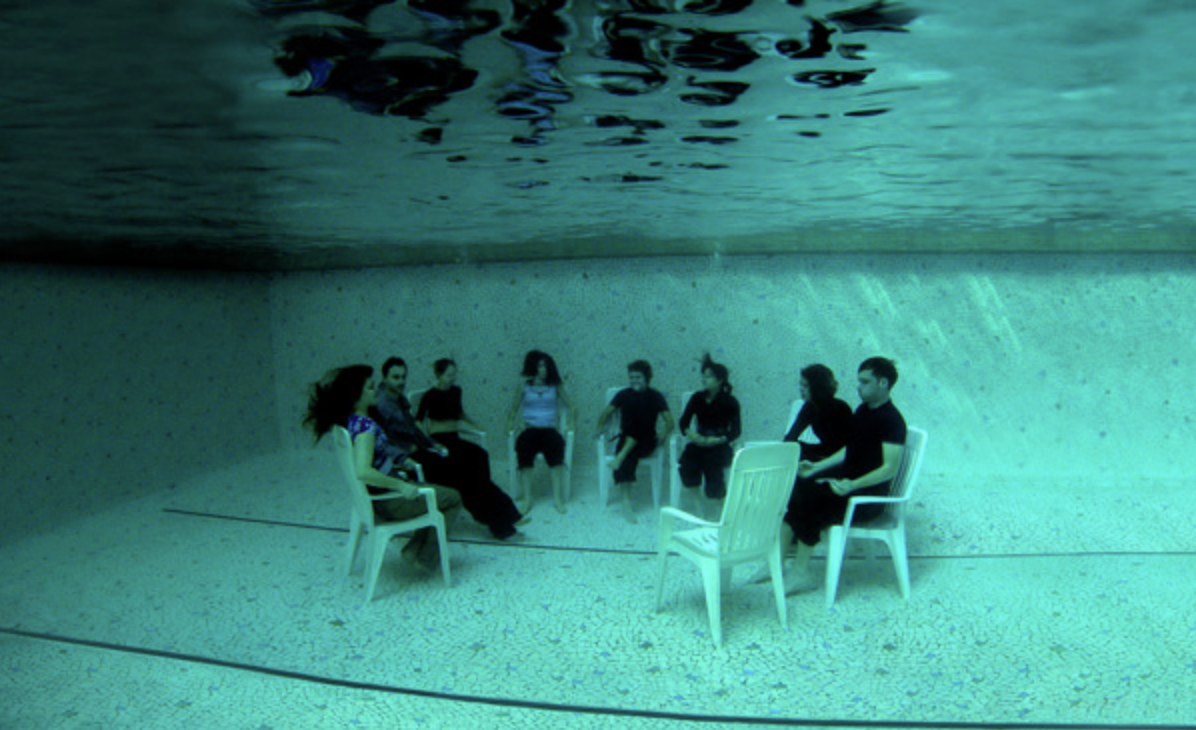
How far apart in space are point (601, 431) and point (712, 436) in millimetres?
921

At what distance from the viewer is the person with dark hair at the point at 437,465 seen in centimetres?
479

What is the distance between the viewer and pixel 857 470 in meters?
3.90

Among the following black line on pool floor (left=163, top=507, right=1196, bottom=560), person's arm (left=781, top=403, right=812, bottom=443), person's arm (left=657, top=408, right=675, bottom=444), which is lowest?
black line on pool floor (left=163, top=507, right=1196, bottom=560)

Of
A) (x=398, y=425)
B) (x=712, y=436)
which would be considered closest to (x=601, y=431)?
(x=712, y=436)

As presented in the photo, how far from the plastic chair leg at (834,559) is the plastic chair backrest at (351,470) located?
2390mm

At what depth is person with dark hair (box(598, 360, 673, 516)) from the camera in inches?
213

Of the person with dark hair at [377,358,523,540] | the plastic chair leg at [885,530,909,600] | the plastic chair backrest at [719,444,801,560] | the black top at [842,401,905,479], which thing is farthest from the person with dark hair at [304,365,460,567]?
the plastic chair leg at [885,530,909,600]

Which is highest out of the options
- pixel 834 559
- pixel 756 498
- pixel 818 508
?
pixel 756 498

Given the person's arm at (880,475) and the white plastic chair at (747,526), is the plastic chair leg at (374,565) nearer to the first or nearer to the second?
the white plastic chair at (747,526)

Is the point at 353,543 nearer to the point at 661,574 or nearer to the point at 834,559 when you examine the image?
the point at 661,574

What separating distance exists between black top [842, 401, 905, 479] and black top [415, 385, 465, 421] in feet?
9.37

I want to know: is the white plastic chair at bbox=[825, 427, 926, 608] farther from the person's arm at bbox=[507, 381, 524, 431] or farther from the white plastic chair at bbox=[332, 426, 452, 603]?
the person's arm at bbox=[507, 381, 524, 431]

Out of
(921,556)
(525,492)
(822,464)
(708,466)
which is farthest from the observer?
(525,492)

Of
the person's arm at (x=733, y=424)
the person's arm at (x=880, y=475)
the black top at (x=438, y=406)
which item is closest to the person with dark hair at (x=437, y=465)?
the black top at (x=438, y=406)
